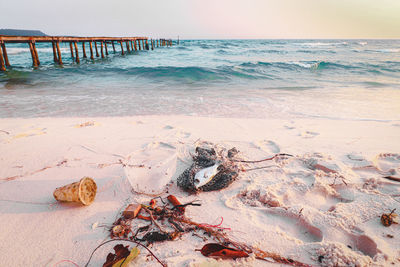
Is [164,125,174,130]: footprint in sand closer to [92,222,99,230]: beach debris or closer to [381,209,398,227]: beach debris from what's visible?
[92,222,99,230]: beach debris

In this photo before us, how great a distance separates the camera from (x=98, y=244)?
176 cm

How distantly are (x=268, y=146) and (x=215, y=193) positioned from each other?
1.60 m

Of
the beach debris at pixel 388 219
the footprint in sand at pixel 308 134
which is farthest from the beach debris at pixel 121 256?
the footprint in sand at pixel 308 134

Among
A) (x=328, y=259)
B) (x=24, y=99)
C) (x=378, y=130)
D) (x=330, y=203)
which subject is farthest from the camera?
(x=24, y=99)

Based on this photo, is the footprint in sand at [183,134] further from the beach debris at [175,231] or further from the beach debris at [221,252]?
the beach debris at [221,252]

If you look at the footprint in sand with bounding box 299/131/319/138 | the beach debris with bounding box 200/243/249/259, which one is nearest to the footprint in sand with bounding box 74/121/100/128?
the beach debris with bounding box 200/243/249/259

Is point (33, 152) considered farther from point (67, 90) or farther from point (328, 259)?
point (67, 90)

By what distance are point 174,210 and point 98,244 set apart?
73 centimetres

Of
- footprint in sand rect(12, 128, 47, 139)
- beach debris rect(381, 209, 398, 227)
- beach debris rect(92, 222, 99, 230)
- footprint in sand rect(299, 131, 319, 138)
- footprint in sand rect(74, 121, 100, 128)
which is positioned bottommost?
footprint in sand rect(12, 128, 47, 139)

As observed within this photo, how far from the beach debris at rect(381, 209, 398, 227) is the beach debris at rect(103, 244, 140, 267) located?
2.24 meters

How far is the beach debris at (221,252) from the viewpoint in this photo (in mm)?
1636

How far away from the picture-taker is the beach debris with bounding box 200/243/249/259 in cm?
164

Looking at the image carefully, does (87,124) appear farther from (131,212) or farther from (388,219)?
(388,219)

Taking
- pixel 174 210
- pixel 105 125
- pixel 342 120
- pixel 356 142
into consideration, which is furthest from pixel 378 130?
pixel 105 125
